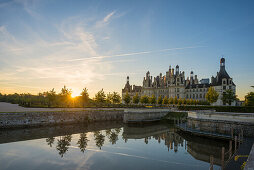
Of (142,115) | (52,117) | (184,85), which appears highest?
(184,85)

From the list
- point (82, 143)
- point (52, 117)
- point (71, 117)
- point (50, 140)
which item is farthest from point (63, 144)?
point (71, 117)

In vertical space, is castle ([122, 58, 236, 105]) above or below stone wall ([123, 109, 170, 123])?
above

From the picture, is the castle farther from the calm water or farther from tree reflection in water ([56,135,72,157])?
tree reflection in water ([56,135,72,157])

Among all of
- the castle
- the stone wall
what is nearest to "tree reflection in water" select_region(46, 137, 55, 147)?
the stone wall

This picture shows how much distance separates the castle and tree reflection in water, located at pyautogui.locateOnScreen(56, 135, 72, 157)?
6113cm

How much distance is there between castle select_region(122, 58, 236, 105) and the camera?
220 ft

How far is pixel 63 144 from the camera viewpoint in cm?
2136

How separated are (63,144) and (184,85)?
6942cm

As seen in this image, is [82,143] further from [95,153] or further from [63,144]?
[95,153]

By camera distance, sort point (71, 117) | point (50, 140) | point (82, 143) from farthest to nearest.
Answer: point (71, 117) < point (50, 140) < point (82, 143)

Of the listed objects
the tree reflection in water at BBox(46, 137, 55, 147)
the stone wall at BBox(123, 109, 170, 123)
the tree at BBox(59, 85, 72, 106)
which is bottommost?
the tree reflection in water at BBox(46, 137, 55, 147)

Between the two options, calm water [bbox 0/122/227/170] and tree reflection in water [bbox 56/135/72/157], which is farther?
tree reflection in water [bbox 56/135/72/157]

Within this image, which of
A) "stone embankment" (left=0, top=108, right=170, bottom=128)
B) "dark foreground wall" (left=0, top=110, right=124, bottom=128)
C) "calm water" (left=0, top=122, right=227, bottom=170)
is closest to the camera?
"calm water" (left=0, top=122, right=227, bottom=170)

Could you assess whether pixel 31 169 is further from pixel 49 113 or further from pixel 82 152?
pixel 49 113
